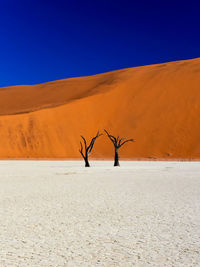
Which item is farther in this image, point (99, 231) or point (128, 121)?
point (128, 121)

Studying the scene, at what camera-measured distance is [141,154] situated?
4778cm

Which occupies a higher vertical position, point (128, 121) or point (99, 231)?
point (128, 121)

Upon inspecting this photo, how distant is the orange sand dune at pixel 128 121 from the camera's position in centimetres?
4900

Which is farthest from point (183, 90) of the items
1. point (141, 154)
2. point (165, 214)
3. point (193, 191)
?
point (165, 214)

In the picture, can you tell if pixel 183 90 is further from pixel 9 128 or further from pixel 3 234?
pixel 3 234

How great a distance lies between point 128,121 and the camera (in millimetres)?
55188

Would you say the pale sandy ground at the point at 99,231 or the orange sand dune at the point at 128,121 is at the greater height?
the orange sand dune at the point at 128,121

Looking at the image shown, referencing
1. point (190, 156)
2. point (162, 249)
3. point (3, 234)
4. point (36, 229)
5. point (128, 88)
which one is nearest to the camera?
point (162, 249)

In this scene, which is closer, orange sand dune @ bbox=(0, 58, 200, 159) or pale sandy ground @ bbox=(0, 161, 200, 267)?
pale sandy ground @ bbox=(0, 161, 200, 267)

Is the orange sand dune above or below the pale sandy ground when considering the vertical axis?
above

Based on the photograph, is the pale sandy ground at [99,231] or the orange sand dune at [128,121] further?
the orange sand dune at [128,121]

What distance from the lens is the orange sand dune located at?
4900 centimetres

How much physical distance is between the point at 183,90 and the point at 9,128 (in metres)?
28.9

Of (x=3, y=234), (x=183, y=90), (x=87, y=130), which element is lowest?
(x=3, y=234)
